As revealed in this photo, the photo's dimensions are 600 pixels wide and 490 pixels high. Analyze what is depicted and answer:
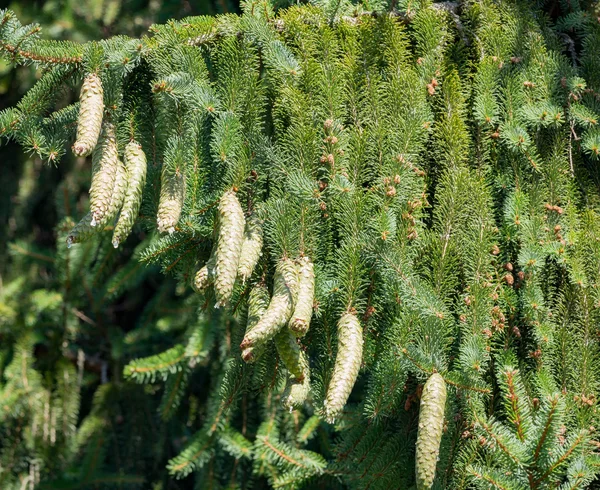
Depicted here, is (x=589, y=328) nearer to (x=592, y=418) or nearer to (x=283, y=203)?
(x=592, y=418)

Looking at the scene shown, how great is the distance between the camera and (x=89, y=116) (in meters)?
1.79

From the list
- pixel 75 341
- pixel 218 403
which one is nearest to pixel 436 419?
pixel 218 403

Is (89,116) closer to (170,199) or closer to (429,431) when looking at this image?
(170,199)

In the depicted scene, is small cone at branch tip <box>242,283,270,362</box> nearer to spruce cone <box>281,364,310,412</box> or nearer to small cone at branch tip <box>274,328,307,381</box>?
small cone at branch tip <box>274,328,307,381</box>

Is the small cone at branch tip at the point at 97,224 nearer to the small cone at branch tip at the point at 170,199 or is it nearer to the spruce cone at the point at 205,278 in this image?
the small cone at branch tip at the point at 170,199

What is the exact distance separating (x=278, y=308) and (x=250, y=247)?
0.79ft

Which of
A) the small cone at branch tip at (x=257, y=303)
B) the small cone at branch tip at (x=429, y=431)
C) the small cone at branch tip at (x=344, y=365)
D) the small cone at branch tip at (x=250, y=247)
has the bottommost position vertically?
the small cone at branch tip at (x=429, y=431)

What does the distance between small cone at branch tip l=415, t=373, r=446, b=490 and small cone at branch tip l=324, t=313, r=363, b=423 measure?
20 centimetres

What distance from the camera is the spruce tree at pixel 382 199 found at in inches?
73.1

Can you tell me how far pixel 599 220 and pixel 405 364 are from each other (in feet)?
2.60

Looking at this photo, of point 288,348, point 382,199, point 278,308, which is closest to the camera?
point 278,308

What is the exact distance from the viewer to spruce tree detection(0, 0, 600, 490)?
6.09ft

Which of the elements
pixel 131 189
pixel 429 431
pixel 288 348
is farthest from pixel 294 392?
pixel 131 189

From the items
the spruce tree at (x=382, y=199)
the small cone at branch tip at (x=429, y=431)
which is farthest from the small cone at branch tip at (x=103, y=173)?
the small cone at branch tip at (x=429, y=431)
